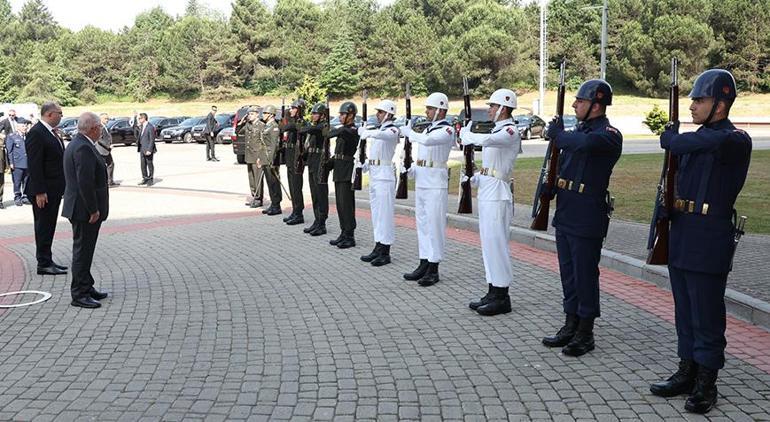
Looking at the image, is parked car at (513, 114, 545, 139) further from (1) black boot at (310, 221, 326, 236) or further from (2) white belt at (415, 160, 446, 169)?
(2) white belt at (415, 160, 446, 169)

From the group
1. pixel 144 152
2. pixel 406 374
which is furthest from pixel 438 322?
pixel 144 152

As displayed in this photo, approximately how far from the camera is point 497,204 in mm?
7719

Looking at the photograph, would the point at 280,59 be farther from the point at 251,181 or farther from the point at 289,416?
the point at 289,416

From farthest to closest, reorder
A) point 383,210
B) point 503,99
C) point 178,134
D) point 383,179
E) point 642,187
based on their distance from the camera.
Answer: point 178,134 < point 642,187 < point 383,179 < point 383,210 < point 503,99

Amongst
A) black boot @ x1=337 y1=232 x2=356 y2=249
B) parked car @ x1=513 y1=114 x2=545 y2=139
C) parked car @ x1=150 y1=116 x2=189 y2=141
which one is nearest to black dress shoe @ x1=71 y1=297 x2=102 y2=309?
black boot @ x1=337 y1=232 x2=356 y2=249

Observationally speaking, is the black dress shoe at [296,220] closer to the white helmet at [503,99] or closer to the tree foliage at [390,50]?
the white helmet at [503,99]

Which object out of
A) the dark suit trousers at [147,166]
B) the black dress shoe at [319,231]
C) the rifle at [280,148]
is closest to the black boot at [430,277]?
the black dress shoe at [319,231]

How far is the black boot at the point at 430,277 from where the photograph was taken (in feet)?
29.6

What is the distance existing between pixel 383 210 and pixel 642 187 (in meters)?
8.79

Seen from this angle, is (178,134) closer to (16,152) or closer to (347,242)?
(16,152)

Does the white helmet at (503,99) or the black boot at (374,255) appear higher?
the white helmet at (503,99)

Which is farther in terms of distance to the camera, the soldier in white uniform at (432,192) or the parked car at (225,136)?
the parked car at (225,136)

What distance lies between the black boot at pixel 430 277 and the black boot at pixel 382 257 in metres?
1.24

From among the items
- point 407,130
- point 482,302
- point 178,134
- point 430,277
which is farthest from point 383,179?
point 178,134
